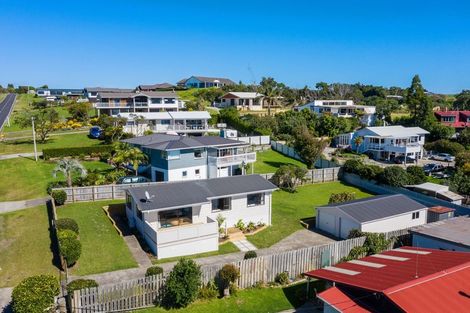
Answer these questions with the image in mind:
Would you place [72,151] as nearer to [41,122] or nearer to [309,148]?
[41,122]

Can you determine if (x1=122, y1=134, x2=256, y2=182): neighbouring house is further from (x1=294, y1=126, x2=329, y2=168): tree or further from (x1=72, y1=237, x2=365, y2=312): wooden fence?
(x1=72, y1=237, x2=365, y2=312): wooden fence

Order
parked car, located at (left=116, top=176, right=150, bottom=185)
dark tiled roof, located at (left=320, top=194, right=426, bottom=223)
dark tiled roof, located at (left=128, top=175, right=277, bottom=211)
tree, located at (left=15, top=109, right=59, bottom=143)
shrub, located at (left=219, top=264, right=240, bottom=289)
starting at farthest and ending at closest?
tree, located at (left=15, top=109, right=59, bottom=143)
parked car, located at (left=116, top=176, right=150, bottom=185)
dark tiled roof, located at (left=320, top=194, right=426, bottom=223)
dark tiled roof, located at (left=128, top=175, right=277, bottom=211)
shrub, located at (left=219, top=264, right=240, bottom=289)

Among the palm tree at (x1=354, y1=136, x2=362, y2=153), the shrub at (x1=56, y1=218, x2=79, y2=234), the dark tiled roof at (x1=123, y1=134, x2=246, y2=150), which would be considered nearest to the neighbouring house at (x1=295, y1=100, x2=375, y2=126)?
the palm tree at (x1=354, y1=136, x2=362, y2=153)

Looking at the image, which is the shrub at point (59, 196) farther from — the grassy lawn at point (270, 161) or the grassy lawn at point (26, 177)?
the grassy lawn at point (270, 161)

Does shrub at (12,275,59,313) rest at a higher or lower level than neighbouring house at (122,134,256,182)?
lower

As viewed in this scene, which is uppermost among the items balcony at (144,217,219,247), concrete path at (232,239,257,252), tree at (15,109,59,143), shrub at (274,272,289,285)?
tree at (15,109,59,143)

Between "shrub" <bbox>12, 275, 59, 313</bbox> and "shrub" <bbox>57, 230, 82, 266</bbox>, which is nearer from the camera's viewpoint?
"shrub" <bbox>12, 275, 59, 313</bbox>
